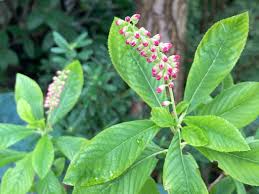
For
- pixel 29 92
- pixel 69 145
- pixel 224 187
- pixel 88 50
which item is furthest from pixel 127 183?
pixel 88 50

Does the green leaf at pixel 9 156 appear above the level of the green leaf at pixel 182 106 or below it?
below

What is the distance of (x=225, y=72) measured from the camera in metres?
1.03

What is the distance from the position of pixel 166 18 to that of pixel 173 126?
1.17m

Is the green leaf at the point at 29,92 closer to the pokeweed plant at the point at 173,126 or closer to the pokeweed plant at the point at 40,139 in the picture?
the pokeweed plant at the point at 40,139

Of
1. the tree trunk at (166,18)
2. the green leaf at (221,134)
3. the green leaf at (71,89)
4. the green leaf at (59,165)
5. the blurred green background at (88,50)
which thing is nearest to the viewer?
the green leaf at (221,134)

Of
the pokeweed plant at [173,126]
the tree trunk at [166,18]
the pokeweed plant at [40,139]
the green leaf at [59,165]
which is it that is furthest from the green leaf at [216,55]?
the tree trunk at [166,18]

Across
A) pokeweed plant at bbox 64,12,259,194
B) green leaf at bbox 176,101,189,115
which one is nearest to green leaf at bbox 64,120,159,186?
pokeweed plant at bbox 64,12,259,194

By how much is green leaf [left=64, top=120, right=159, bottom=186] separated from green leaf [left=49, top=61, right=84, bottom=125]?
0.46m

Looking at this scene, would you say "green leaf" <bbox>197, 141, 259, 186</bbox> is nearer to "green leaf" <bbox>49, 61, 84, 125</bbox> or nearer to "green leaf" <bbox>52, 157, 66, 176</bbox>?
"green leaf" <bbox>49, 61, 84, 125</bbox>

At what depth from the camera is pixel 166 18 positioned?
7.08ft

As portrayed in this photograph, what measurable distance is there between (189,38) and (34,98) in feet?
3.75

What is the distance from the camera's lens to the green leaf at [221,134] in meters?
0.93

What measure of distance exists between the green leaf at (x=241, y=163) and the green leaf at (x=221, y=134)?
5cm

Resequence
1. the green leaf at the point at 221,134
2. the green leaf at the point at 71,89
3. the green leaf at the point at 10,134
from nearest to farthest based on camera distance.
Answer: the green leaf at the point at 221,134 → the green leaf at the point at 10,134 → the green leaf at the point at 71,89
